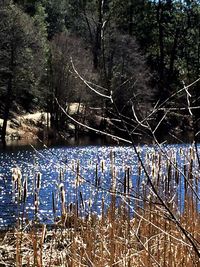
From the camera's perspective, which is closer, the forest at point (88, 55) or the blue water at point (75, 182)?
the blue water at point (75, 182)

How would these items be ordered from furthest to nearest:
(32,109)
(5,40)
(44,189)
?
(32,109)
(5,40)
(44,189)

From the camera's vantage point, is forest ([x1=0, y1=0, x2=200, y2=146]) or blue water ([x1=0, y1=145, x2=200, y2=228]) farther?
forest ([x1=0, y1=0, x2=200, y2=146])

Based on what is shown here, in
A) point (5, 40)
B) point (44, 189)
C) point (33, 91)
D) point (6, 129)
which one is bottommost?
point (44, 189)

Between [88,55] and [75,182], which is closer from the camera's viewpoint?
[75,182]

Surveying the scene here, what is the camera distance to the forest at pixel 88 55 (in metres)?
30.8

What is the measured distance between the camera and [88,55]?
35.0 meters

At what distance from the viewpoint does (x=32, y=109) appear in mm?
35188

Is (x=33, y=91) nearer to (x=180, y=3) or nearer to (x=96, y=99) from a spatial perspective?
(x=96, y=99)

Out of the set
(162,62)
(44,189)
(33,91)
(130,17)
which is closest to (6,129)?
(33,91)

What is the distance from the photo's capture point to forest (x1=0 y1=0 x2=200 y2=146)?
3080cm

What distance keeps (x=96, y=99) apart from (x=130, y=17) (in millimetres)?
12197

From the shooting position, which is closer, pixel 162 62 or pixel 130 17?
pixel 162 62

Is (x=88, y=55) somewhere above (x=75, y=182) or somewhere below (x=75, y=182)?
above

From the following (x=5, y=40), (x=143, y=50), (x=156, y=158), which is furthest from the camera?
(x=143, y=50)
